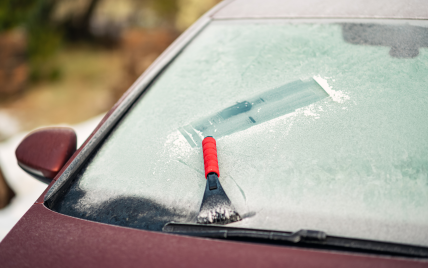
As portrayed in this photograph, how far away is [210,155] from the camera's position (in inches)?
40.8

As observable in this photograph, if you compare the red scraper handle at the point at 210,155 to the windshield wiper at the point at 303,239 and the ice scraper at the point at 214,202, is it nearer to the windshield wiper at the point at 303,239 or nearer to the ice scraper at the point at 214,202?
the ice scraper at the point at 214,202

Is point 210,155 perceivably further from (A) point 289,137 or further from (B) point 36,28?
(B) point 36,28

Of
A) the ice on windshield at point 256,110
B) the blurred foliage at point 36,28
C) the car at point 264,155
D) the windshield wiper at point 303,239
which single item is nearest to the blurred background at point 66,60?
the blurred foliage at point 36,28

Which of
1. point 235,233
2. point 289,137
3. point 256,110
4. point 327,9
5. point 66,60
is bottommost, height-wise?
point 235,233

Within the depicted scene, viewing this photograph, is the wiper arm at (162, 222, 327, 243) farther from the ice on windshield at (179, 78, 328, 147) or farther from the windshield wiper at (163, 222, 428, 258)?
the ice on windshield at (179, 78, 328, 147)

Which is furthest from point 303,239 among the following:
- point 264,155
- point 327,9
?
point 327,9

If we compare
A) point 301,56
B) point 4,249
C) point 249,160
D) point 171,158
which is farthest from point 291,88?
point 4,249

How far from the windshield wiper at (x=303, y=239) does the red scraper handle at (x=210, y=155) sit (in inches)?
7.5

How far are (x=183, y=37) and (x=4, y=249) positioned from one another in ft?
4.01

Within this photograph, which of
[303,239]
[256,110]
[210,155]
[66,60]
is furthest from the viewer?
[66,60]

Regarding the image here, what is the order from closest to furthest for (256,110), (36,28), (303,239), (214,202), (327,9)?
(303,239) → (214,202) → (256,110) → (327,9) → (36,28)

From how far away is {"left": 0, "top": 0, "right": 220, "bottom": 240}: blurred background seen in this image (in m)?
4.95

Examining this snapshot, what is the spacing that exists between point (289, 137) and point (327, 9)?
0.82m

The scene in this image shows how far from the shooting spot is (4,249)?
0.88 m
